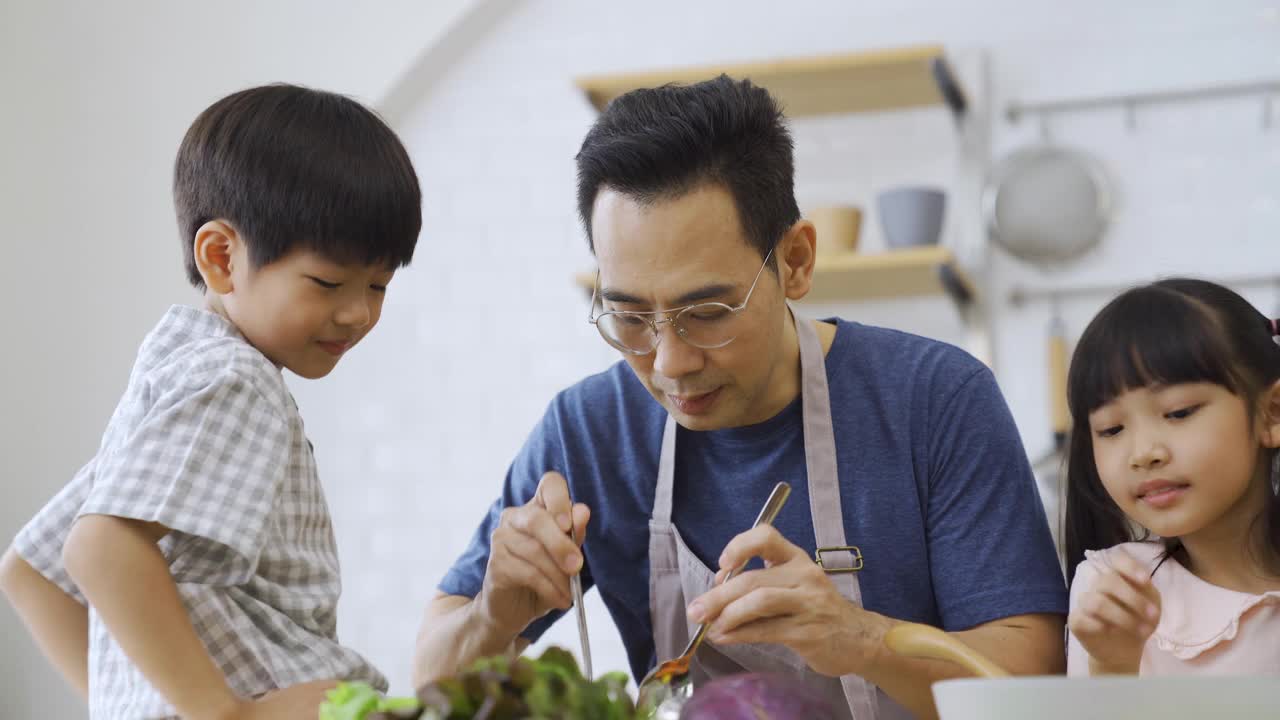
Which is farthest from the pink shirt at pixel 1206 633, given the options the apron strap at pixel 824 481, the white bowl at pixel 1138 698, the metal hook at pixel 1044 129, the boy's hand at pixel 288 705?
the metal hook at pixel 1044 129

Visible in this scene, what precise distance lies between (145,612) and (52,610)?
0.87 ft

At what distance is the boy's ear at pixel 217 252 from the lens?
4.61 feet

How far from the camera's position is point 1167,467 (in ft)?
4.60

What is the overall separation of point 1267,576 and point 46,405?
2750mm

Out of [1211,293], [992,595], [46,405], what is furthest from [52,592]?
[46,405]

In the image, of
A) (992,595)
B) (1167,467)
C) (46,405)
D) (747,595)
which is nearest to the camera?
(747,595)

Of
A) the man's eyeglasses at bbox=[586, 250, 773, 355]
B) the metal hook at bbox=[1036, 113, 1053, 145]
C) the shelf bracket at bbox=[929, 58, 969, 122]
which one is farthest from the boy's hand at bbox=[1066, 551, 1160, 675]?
the metal hook at bbox=[1036, 113, 1053, 145]

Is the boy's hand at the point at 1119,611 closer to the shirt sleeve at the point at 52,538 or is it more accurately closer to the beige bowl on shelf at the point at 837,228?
the shirt sleeve at the point at 52,538

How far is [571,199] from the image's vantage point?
3.53m

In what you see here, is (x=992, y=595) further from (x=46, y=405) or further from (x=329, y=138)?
(x=46, y=405)

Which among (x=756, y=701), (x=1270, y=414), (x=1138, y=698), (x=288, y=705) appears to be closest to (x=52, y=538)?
(x=288, y=705)

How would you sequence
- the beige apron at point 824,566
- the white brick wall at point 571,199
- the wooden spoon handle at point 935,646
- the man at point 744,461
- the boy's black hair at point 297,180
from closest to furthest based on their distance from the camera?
the wooden spoon handle at point 935,646, the boy's black hair at point 297,180, the man at point 744,461, the beige apron at point 824,566, the white brick wall at point 571,199

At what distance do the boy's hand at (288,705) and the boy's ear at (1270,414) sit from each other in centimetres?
104

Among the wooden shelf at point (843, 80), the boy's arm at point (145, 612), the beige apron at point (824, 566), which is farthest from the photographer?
the wooden shelf at point (843, 80)
